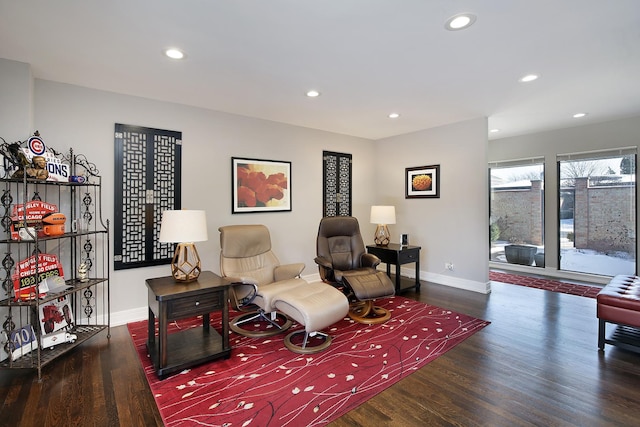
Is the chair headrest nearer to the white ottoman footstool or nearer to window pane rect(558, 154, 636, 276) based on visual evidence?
the white ottoman footstool

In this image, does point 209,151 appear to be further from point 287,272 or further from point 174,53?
point 287,272

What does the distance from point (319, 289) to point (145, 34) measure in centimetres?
263

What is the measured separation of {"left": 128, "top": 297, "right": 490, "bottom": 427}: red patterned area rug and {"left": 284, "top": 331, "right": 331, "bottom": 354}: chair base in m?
0.05

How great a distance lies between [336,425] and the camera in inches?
74.9

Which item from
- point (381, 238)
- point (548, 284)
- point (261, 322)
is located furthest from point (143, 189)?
point (548, 284)

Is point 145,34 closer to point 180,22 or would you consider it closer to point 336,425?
point 180,22

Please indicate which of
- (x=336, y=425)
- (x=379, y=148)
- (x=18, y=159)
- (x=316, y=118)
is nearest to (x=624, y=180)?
(x=379, y=148)

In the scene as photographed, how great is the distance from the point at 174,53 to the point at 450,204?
428 centimetres

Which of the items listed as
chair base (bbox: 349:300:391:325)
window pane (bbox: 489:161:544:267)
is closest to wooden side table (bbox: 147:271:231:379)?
chair base (bbox: 349:300:391:325)

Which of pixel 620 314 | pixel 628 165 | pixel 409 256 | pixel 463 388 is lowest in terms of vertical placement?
pixel 463 388

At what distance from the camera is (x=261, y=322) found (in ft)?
11.7

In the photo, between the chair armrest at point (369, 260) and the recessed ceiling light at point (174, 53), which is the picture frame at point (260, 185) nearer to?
the chair armrest at point (369, 260)

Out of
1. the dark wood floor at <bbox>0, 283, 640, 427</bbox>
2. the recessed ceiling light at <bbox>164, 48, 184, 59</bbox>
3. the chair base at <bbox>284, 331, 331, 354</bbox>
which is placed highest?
the recessed ceiling light at <bbox>164, 48, 184, 59</bbox>

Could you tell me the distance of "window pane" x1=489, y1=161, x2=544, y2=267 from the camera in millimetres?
5766
